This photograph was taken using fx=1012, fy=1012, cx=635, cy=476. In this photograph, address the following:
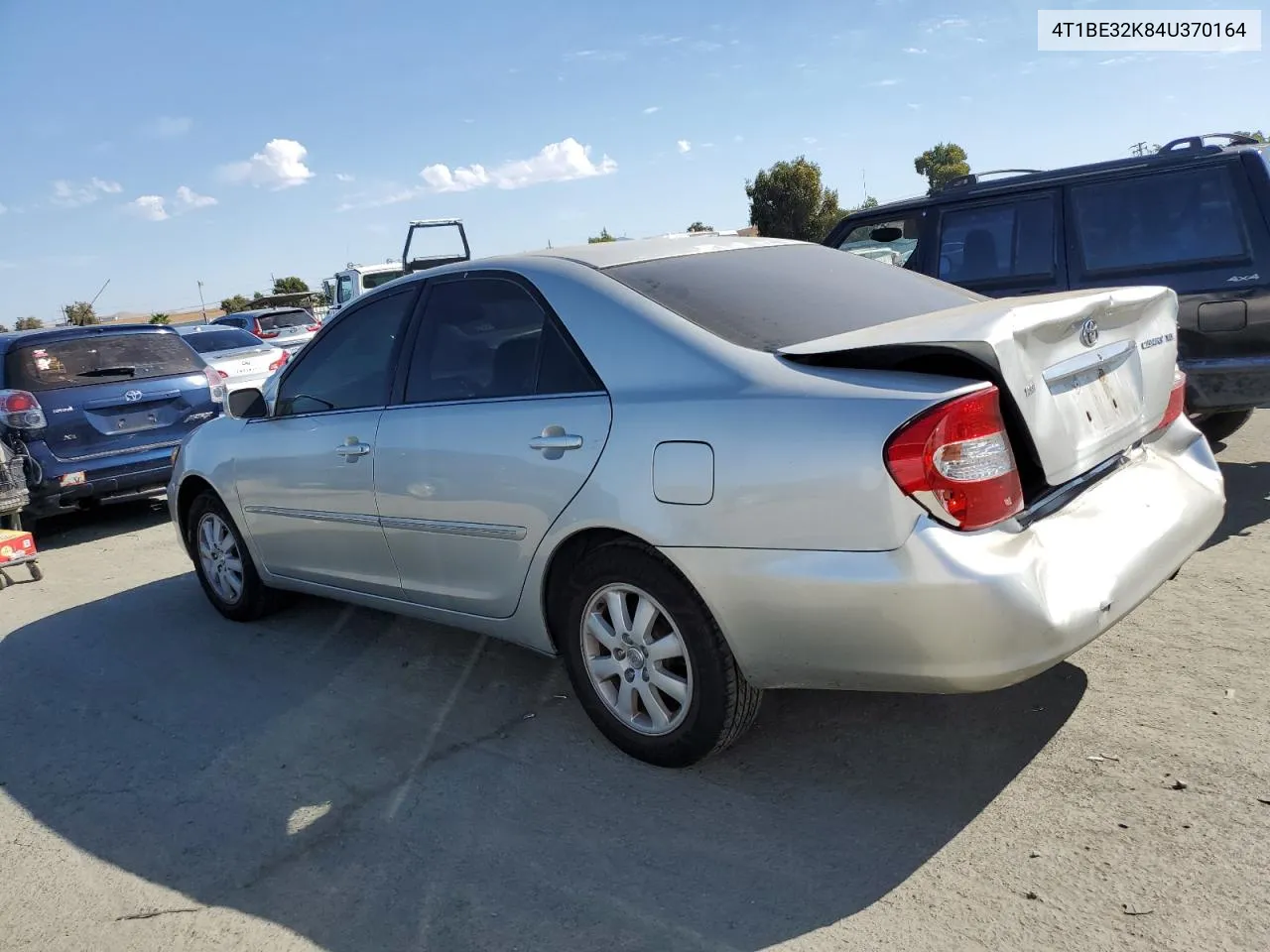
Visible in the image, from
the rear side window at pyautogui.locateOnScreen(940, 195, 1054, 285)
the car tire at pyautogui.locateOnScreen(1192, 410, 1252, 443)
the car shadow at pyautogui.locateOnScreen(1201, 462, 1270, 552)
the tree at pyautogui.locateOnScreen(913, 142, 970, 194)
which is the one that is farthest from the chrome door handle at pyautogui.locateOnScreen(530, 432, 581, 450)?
the tree at pyautogui.locateOnScreen(913, 142, 970, 194)

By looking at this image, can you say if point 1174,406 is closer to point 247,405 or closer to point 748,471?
point 748,471

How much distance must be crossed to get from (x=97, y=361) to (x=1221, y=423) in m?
8.27

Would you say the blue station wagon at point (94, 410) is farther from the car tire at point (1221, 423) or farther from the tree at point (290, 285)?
the tree at point (290, 285)

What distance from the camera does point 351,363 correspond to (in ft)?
14.3

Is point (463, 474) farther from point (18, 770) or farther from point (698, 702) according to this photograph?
point (18, 770)

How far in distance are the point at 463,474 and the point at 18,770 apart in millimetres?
2034

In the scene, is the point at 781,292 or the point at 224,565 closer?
the point at 781,292

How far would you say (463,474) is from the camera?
141 inches

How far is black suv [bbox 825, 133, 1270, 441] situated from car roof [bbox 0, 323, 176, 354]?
6.20 metres

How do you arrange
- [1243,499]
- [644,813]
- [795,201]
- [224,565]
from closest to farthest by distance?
[644,813]
[224,565]
[1243,499]
[795,201]

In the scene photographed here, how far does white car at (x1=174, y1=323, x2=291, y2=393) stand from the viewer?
43.2 feet

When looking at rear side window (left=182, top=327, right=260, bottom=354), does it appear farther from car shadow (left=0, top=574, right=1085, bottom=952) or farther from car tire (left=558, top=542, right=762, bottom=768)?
car tire (left=558, top=542, right=762, bottom=768)

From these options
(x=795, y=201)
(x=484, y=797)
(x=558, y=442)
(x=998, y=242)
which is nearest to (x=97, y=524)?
(x=484, y=797)

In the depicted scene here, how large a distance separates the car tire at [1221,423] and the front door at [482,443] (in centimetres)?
492
